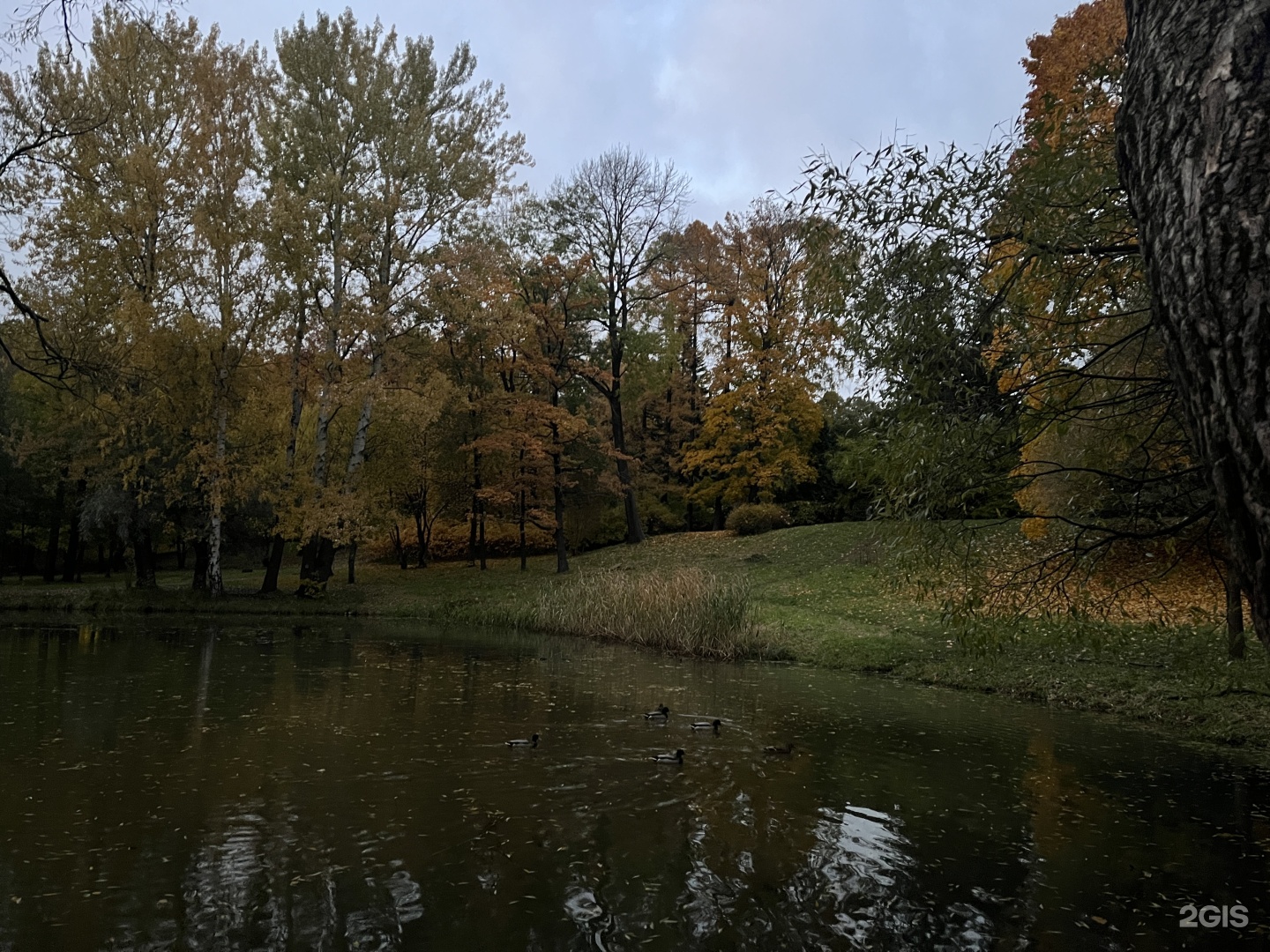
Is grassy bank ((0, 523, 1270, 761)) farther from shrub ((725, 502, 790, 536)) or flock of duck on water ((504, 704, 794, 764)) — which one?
flock of duck on water ((504, 704, 794, 764))

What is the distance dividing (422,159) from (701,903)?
886 inches

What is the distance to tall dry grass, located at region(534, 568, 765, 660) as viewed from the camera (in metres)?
15.9

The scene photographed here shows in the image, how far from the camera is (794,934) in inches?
171

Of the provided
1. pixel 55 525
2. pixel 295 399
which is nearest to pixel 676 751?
pixel 295 399

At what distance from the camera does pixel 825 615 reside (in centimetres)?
1877

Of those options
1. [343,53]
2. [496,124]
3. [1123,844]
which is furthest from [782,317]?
[1123,844]

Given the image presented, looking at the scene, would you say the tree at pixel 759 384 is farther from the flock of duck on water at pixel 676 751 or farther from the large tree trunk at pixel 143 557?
the flock of duck on water at pixel 676 751

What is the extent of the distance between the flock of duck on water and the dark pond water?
0.13 m

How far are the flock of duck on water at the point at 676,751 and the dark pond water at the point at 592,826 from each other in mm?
128

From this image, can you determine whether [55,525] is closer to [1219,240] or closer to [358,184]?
[358,184]

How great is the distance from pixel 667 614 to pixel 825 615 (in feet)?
13.4
